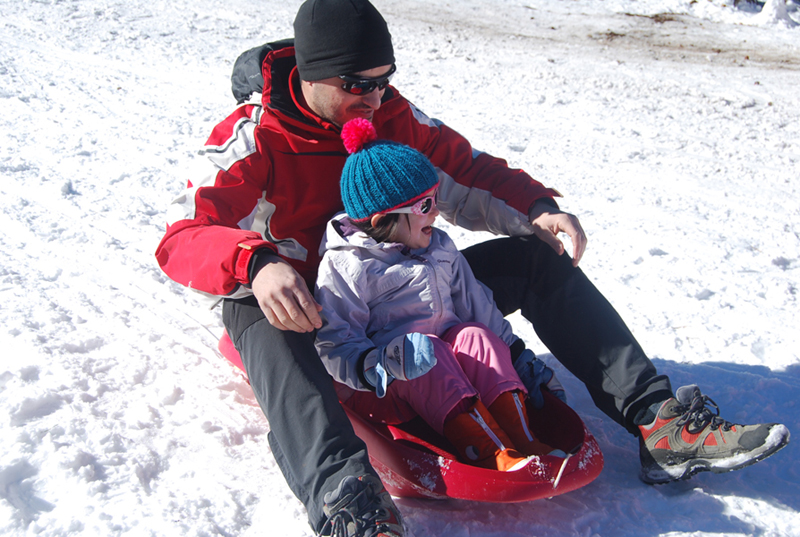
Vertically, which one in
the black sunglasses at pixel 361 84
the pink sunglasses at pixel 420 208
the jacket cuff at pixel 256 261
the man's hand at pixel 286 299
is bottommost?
the man's hand at pixel 286 299

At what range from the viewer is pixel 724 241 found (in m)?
3.28

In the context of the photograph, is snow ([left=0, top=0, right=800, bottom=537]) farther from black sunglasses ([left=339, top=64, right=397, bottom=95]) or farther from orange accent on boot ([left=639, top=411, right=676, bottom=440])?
black sunglasses ([left=339, top=64, right=397, bottom=95])

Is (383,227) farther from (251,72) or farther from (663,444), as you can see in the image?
(663,444)

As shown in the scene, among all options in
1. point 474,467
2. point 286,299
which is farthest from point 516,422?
point 286,299

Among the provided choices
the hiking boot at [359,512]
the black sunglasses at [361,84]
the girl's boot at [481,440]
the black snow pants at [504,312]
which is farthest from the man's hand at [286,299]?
the black sunglasses at [361,84]

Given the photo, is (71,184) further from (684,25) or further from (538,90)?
(684,25)

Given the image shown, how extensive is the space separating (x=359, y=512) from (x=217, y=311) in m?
1.41

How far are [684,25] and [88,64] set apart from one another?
7.01 m

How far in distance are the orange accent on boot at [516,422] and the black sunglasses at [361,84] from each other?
3.39 ft

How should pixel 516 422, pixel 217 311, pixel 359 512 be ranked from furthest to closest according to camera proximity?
pixel 217 311 → pixel 516 422 → pixel 359 512

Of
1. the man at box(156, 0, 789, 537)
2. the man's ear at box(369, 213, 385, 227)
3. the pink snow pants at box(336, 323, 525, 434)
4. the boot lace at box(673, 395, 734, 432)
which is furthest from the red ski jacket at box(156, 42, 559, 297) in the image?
the boot lace at box(673, 395, 734, 432)

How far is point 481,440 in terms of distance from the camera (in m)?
1.69

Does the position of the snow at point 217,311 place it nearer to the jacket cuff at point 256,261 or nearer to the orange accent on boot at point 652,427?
the orange accent on boot at point 652,427

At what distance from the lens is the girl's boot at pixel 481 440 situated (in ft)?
5.38
